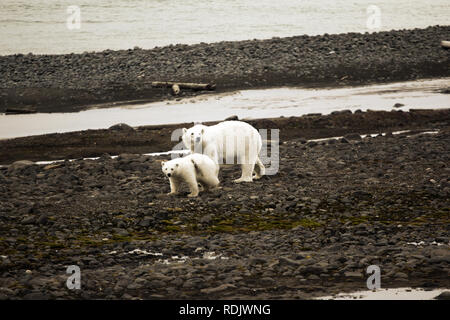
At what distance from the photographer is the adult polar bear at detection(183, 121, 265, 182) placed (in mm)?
16469

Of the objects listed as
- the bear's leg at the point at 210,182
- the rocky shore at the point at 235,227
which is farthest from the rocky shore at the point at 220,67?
the bear's leg at the point at 210,182

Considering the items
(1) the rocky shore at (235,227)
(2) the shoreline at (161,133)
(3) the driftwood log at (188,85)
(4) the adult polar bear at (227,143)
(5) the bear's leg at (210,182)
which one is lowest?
(1) the rocky shore at (235,227)

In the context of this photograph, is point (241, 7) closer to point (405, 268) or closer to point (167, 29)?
point (167, 29)

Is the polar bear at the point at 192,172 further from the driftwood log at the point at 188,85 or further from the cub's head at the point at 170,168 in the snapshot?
the driftwood log at the point at 188,85

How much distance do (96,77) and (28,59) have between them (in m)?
5.59

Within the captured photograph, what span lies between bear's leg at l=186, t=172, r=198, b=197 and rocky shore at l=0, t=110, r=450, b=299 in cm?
22

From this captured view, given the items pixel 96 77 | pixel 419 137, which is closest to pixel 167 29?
pixel 96 77

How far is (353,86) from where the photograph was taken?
32.0m

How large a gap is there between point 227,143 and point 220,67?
724 inches

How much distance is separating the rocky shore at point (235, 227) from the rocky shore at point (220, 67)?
12133mm

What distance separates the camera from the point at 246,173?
16.8 m

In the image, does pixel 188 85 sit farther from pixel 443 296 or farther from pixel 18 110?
pixel 443 296

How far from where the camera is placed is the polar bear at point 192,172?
1561cm

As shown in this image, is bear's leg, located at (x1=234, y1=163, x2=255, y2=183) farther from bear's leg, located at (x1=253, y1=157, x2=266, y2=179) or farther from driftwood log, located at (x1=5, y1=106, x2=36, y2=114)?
driftwood log, located at (x1=5, y1=106, x2=36, y2=114)
